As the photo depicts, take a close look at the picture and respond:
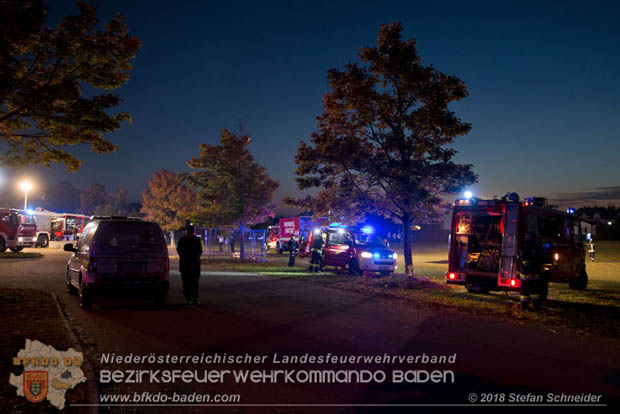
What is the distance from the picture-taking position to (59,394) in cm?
459

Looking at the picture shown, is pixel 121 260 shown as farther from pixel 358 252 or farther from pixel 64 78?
pixel 358 252

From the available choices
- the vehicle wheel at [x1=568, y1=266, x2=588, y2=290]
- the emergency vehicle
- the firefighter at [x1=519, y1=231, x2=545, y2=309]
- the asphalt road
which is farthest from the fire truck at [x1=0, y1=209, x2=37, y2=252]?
the vehicle wheel at [x1=568, y1=266, x2=588, y2=290]

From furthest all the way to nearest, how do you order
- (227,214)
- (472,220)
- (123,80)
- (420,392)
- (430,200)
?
1. (227,214)
2. (430,200)
3. (472,220)
4. (123,80)
5. (420,392)

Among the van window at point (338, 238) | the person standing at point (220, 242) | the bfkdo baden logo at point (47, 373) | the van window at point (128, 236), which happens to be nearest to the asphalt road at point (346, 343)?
the bfkdo baden logo at point (47, 373)

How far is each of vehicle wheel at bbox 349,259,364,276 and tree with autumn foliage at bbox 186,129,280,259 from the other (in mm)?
9971

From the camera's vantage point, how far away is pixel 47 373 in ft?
16.6

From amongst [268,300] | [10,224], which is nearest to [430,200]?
[268,300]

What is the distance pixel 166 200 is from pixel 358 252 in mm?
40647

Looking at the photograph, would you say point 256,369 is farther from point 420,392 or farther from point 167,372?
point 420,392

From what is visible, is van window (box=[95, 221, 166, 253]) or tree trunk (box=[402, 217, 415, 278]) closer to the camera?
van window (box=[95, 221, 166, 253])

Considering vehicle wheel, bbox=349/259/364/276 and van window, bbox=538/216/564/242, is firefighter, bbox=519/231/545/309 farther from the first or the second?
vehicle wheel, bbox=349/259/364/276

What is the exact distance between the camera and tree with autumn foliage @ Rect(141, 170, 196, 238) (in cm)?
5301

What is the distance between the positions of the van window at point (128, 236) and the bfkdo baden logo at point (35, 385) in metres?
5.23

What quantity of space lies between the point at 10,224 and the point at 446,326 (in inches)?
1177
